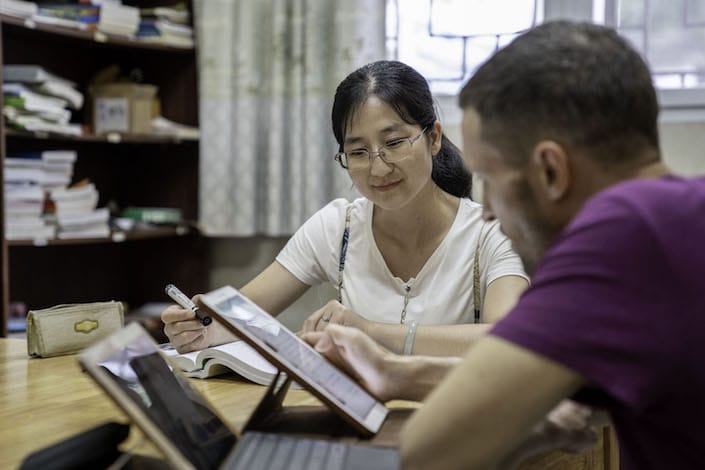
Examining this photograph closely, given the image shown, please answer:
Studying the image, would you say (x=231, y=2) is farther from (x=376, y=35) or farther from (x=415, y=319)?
(x=415, y=319)

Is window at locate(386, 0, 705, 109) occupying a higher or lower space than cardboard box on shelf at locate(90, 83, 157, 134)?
higher

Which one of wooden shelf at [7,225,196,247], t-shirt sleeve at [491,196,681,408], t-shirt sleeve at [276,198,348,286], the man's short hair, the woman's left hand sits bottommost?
wooden shelf at [7,225,196,247]

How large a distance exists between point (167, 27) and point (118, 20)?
0.19 metres

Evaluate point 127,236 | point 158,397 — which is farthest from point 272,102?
point 158,397

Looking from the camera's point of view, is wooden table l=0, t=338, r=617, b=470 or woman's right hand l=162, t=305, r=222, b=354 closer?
wooden table l=0, t=338, r=617, b=470

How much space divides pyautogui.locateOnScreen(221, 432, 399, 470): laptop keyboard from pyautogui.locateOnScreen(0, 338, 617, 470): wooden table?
0.08 metres

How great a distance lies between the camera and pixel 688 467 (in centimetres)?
74

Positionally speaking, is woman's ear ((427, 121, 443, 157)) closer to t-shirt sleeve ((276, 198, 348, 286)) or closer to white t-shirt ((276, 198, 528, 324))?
white t-shirt ((276, 198, 528, 324))

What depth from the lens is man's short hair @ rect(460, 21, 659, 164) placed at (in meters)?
0.78

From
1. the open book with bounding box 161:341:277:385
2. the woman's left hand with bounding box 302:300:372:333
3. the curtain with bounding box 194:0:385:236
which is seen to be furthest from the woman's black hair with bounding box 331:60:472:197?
the curtain with bounding box 194:0:385:236

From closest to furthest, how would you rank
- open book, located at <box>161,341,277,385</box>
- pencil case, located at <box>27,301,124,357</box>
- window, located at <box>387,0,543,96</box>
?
1. open book, located at <box>161,341,277,385</box>
2. pencil case, located at <box>27,301,124,357</box>
3. window, located at <box>387,0,543,96</box>

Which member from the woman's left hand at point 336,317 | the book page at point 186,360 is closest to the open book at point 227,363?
the book page at point 186,360

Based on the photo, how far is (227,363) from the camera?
4.64 feet

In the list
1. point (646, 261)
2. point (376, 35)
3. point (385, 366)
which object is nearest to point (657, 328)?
point (646, 261)
